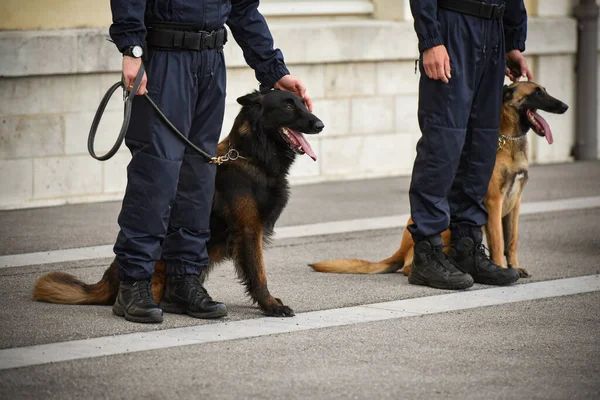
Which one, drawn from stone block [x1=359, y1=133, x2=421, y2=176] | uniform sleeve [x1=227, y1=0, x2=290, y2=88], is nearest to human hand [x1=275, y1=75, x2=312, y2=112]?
uniform sleeve [x1=227, y1=0, x2=290, y2=88]

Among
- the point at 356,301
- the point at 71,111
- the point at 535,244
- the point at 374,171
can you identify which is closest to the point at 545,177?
the point at 374,171

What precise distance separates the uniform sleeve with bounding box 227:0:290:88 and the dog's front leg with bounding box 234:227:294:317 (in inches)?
32.0

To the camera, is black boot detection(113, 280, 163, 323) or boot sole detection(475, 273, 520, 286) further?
boot sole detection(475, 273, 520, 286)

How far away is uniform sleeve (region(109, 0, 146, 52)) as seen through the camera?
5242mm

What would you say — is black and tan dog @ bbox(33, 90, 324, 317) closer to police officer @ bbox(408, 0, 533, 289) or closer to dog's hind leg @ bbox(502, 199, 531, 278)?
police officer @ bbox(408, 0, 533, 289)

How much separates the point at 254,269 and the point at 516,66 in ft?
7.24

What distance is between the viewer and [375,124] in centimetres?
1154

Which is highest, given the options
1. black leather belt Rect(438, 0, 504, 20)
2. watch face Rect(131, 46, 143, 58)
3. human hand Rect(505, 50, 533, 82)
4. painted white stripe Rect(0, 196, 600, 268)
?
black leather belt Rect(438, 0, 504, 20)

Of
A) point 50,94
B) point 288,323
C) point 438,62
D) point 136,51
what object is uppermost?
point 136,51

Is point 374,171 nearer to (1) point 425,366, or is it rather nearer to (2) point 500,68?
(2) point 500,68

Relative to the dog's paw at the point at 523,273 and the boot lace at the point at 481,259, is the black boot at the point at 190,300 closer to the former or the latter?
the boot lace at the point at 481,259

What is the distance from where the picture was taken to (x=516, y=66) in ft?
22.8

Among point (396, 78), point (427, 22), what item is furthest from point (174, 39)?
point (396, 78)

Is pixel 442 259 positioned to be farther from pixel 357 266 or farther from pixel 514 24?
pixel 514 24
